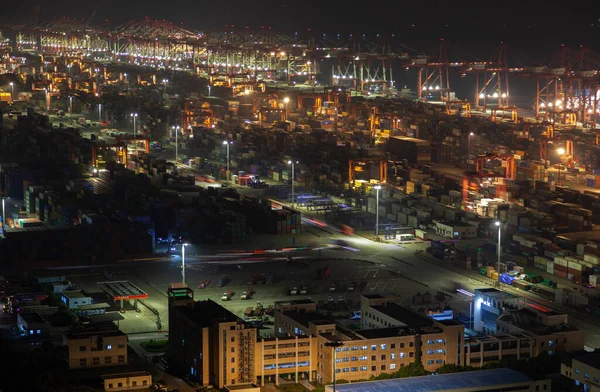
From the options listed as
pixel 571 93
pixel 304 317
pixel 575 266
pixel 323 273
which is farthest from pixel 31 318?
pixel 571 93

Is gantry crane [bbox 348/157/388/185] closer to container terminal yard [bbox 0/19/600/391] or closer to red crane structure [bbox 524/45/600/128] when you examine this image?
container terminal yard [bbox 0/19/600/391]

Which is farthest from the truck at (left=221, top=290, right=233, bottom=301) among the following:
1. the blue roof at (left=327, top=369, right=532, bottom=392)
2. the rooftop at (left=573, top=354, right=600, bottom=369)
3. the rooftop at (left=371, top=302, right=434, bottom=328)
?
the rooftop at (left=573, top=354, right=600, bottom=369)

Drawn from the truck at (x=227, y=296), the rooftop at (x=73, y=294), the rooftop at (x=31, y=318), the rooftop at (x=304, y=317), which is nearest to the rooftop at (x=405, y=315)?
the rooftop at (x=304, y=317)

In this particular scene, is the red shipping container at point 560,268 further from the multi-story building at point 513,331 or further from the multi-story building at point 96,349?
the multi-story building at point 96,349

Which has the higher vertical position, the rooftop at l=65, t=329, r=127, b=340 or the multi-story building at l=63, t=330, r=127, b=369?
the rooftop at l=65, t=329, r=127, b=340

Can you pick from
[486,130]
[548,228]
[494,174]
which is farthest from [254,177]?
[486,130]

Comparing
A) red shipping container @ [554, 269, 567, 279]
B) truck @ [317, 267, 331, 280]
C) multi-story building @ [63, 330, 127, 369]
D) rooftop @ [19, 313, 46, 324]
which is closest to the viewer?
Result: multi-story building @ [63, 330, 127, 369]

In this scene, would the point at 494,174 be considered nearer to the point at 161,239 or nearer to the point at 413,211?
the point at 413,211
